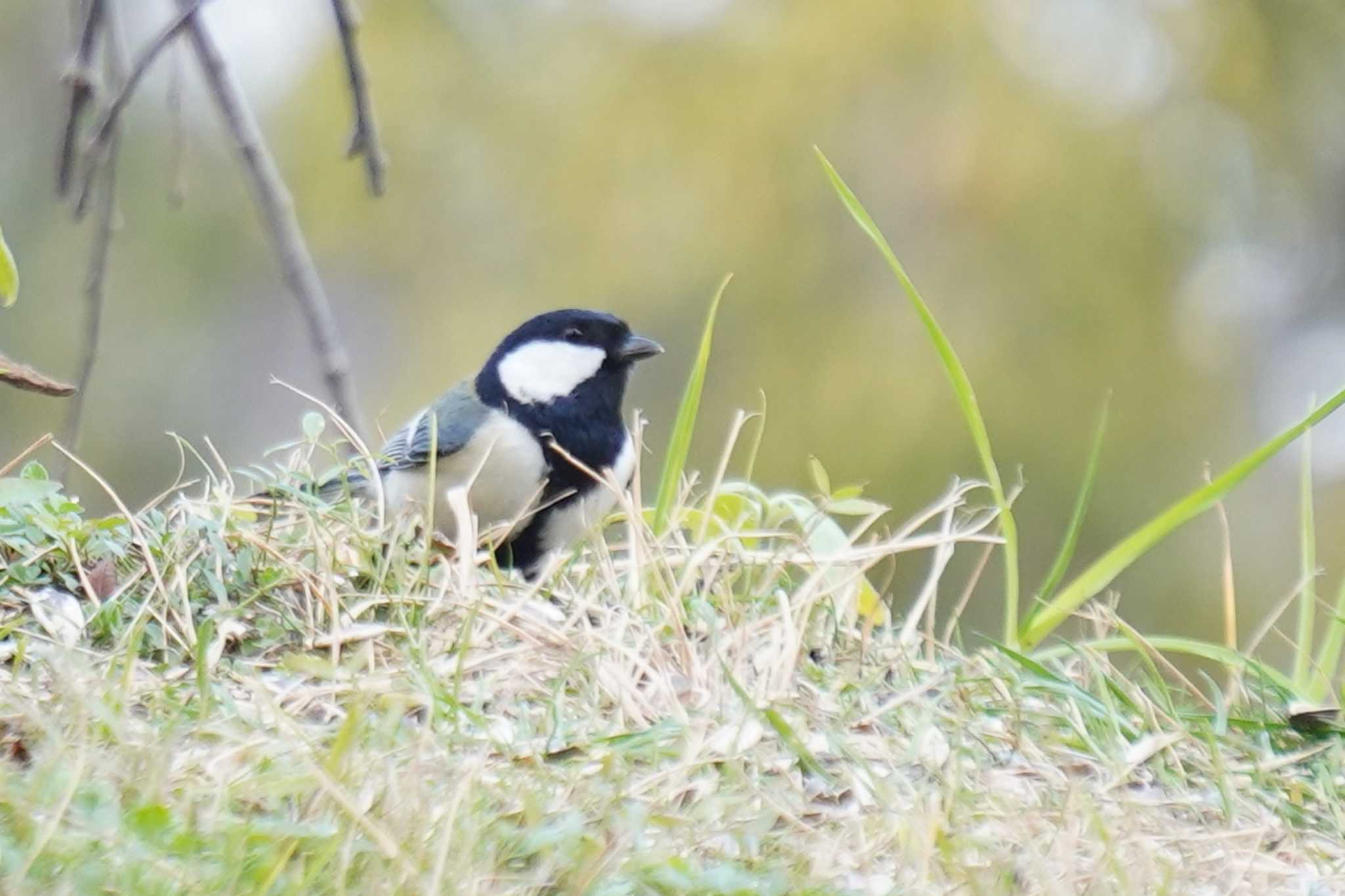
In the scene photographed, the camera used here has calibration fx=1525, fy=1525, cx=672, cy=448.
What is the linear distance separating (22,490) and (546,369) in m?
1.81

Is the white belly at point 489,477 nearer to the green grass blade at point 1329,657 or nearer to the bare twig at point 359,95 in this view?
the bare twig at point 359,95

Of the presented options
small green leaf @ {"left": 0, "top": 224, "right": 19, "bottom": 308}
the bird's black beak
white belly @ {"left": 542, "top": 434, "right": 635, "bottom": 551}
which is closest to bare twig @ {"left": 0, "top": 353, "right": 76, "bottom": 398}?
small green leaf @ {"left": 0, "top": 224, "right": 19, "bottom": 308}

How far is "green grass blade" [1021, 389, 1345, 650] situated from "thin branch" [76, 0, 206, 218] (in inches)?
79.6

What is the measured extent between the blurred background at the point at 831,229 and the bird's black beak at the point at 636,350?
3954 millimetres

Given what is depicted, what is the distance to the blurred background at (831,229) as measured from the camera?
8.45 meters

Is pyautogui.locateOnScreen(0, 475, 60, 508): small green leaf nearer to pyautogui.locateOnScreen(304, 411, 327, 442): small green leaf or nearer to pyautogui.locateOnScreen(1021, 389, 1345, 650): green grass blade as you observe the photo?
pyautogui.locateOnScreen(304, 411, 327, 442): small green leaf

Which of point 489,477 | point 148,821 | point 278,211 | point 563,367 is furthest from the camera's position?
point 563,367

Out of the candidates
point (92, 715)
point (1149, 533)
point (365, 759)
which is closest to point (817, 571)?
point (1149, 533)

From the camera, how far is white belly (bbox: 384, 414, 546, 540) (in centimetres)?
380

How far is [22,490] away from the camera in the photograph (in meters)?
2.63

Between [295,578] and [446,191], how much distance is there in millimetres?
8751

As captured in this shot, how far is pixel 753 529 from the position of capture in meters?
3.25

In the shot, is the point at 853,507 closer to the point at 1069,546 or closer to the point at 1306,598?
the point at 1069,546

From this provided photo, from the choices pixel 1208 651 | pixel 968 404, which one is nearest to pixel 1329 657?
pixel 1208 651
